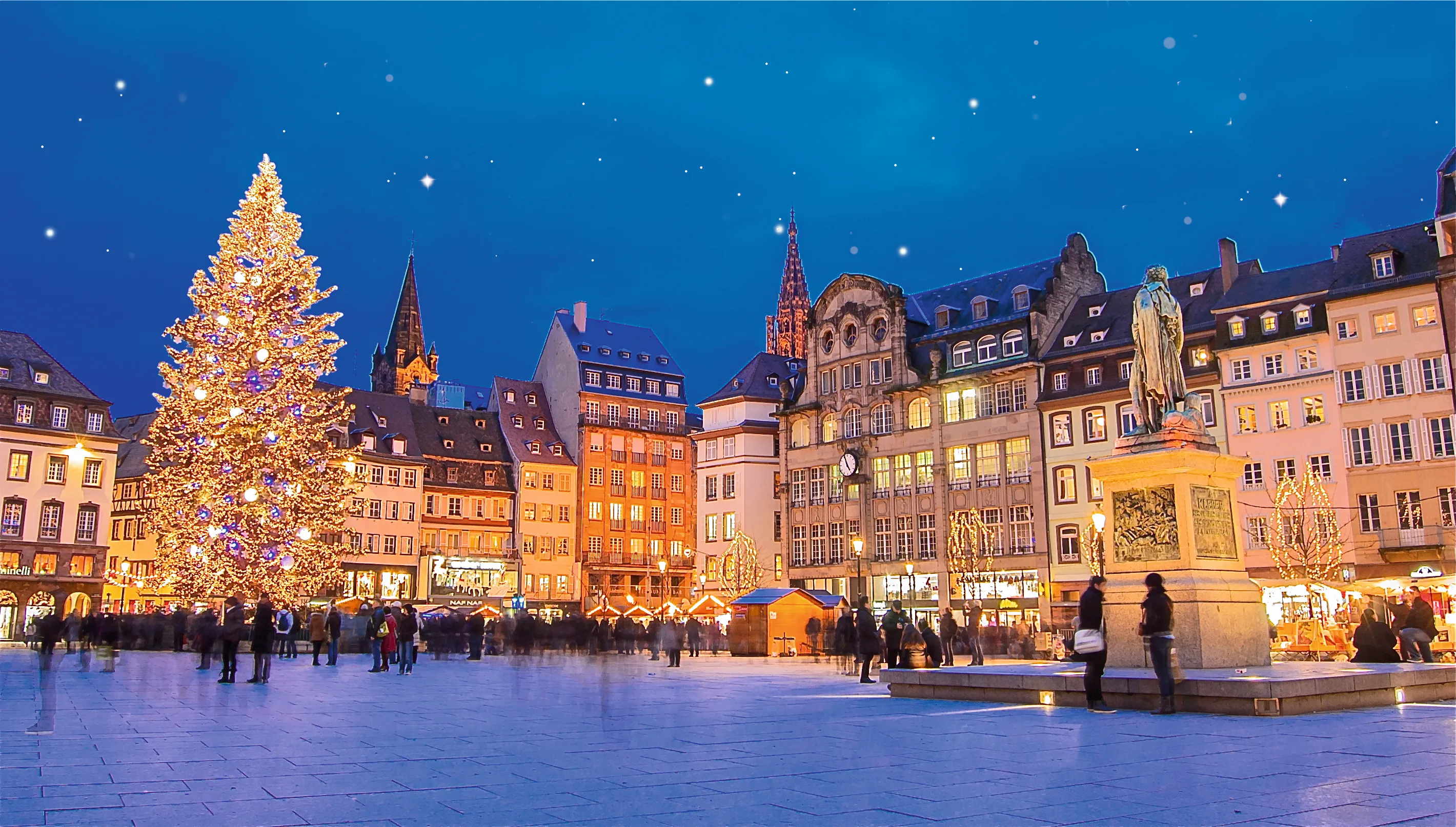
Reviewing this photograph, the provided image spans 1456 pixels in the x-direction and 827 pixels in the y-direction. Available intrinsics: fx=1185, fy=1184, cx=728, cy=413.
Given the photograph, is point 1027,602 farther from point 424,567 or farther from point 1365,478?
point 424,567

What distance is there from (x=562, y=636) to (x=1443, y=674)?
24656 mm

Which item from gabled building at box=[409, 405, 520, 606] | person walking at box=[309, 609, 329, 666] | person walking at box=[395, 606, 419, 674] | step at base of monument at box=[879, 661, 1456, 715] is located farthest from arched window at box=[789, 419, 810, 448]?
step at base of monument at box=[879, 661, 1456, 715]

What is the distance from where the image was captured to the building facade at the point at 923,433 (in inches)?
2232

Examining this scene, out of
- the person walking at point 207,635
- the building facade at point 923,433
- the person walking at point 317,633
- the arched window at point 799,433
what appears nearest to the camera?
the person walking at point 207,635

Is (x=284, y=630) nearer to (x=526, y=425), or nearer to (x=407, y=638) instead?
(x=407, y=638)

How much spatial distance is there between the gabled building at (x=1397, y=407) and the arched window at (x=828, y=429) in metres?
26.4

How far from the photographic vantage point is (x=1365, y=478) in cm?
4538

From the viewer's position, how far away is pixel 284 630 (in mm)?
35594

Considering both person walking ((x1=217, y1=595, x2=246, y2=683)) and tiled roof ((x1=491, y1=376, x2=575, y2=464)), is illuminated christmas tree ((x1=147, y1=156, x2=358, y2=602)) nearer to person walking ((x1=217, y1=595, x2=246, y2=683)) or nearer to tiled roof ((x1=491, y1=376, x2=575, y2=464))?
person walking ((x1=217, y1=595, x2=246, y2=683))

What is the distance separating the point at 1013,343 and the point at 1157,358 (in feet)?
140

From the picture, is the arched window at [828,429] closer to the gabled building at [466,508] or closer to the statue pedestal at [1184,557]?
the gabled building at [466,508]

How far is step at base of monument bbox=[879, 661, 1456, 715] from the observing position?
12.6 meters

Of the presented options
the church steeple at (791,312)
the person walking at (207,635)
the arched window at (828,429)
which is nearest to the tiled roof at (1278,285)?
the arched window at (828,429)

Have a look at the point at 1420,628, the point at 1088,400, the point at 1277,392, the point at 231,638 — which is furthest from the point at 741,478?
the point at 1420,628
